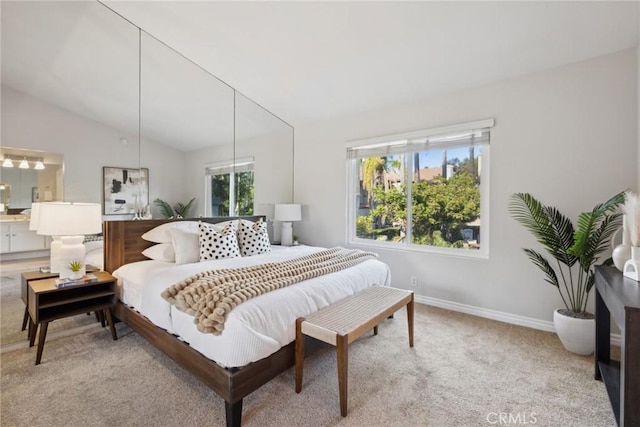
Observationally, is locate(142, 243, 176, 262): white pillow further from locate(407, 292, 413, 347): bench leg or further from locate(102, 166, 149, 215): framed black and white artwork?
locate(407, 292, 413, 347): bench leg

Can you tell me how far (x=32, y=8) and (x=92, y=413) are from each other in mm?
2951

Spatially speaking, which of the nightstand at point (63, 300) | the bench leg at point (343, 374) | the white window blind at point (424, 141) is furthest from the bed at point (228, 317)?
the white window blind at point (424, 141)

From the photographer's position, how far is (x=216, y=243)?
2752 millimetres

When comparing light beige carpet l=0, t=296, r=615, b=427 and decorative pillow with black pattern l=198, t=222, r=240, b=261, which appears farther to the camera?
decorative pillow with black pattern l=198, t=222, r=240, b=261

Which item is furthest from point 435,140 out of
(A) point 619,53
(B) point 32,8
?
(B) point 32,8

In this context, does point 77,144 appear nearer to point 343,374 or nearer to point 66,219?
point 66,219

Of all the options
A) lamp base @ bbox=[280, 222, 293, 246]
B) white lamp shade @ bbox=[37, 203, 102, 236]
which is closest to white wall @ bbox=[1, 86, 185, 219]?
white lamp shade @ bbox=[37, 203, 102, 236]

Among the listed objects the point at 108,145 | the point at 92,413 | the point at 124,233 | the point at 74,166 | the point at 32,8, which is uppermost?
the point at 32,8

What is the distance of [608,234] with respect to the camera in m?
2.40

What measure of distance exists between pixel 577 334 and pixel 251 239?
2.97 m

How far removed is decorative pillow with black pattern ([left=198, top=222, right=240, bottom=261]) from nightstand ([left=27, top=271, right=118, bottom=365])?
2.54 ft

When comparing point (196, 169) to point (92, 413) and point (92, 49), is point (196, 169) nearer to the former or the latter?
point (92, 49)

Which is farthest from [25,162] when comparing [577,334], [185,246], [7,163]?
[577,334]

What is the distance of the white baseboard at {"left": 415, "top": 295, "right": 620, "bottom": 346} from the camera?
2.74 metres
